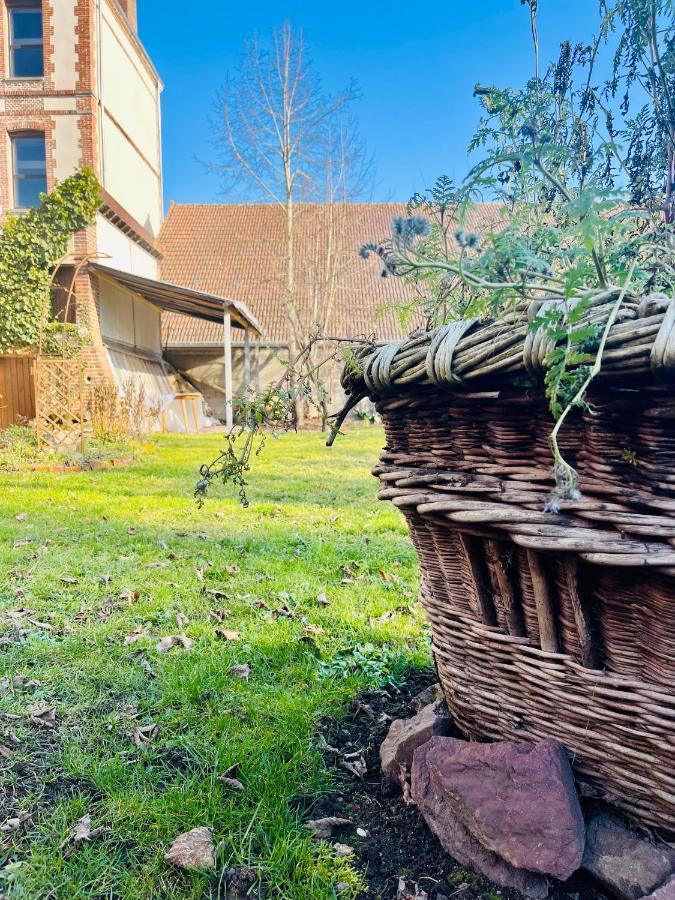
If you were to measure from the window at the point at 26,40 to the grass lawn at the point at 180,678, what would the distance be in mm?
13371

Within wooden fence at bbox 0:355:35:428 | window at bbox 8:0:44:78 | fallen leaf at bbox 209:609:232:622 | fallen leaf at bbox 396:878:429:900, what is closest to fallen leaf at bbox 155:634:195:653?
fallen leaf at bbox 209:609:232:622

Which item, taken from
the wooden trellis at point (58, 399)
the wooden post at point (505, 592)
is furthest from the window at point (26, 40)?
the wooden post at point (505, 592)

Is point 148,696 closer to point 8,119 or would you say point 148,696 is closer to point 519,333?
point 519,333

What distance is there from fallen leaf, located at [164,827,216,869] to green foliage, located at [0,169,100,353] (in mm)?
11805

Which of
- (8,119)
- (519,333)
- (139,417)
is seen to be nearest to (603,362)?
(519,333)

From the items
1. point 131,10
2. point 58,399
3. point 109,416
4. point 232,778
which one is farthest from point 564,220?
point 131,10

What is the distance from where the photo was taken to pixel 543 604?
989 millimetres

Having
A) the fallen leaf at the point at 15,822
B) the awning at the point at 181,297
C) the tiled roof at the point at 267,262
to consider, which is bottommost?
the fallen leaf at the point at 15,822

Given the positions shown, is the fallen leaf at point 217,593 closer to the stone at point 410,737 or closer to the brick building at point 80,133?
the stone at point 410,737

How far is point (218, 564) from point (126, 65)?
55.2ft

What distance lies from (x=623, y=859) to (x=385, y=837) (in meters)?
0.47

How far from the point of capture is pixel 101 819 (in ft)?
4.41

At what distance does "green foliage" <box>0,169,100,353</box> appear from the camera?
37.2 feet

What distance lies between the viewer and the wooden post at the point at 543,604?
96 cm
